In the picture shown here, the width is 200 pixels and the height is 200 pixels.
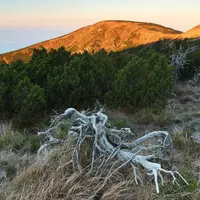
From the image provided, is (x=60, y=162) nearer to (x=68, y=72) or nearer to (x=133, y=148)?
(x=133, y=148)

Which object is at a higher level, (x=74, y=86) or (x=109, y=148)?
(x=109, y=148)

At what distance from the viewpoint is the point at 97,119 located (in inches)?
159

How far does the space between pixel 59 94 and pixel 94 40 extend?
57.2 metres

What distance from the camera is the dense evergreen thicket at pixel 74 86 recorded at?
699cm

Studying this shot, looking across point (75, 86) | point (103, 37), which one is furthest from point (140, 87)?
point (103, 37)

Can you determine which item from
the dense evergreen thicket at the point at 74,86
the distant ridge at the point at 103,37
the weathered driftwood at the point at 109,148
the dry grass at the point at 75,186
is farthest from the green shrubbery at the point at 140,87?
the distant ridge at the point at 103,37

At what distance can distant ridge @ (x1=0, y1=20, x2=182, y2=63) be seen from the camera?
5942cm

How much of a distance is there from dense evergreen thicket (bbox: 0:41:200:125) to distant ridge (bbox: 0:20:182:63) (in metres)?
48.6

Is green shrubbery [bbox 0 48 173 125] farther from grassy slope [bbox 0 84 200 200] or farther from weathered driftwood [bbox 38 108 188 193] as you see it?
grassy slope [bbox 0 84 200 200]

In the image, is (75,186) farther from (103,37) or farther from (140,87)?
(103,37)

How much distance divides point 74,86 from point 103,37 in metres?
58.6

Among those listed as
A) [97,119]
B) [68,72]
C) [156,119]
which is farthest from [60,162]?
[68,72]

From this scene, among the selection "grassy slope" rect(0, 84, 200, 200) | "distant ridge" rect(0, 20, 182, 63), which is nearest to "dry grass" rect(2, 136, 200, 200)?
"grassy slope" rect(0, 84, 200, 200)

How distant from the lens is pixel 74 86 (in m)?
7.46
